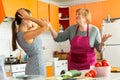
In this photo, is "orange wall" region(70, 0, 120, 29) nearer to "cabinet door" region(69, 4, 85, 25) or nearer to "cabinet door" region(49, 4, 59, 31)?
"cabinet door" region(69, 4, 85, 25)

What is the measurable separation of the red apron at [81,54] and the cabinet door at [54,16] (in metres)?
2.51

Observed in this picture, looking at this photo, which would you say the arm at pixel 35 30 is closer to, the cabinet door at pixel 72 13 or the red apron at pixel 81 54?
the red apron at pixel 81 54

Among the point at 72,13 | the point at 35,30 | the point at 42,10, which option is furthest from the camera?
the point at 72,13

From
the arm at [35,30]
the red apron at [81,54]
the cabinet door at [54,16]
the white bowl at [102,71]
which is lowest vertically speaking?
the white bowl at [102,71]

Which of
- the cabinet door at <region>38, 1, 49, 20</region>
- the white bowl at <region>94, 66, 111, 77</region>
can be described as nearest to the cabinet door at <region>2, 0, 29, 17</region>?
the cabinet door at <region>38, 1, 49, 20</region>

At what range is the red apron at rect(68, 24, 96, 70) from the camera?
2439mm

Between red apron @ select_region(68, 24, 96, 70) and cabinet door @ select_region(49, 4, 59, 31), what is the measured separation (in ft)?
8.23

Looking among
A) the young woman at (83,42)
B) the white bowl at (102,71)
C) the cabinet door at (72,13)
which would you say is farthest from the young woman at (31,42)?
the cabinet door at (72,13)

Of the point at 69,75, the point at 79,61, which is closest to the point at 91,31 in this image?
the point at 79,61

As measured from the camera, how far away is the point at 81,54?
2.46 meters

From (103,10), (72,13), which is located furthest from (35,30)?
(72,13)

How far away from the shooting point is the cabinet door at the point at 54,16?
16.3 ft

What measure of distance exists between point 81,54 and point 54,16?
2.73m

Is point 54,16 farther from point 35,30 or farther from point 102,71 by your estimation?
point 102,71
